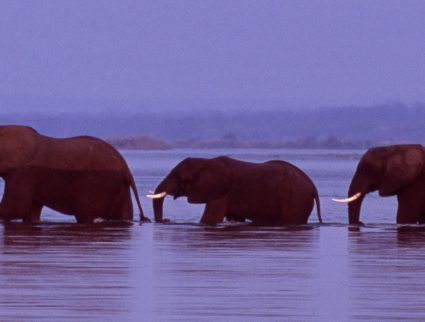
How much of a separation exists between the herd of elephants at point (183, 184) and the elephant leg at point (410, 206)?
0.02 metres

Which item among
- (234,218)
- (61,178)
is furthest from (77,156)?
(234,218)

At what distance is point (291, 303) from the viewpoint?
12.8m

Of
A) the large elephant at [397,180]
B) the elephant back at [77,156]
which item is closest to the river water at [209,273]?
the elephant back at [77,156]

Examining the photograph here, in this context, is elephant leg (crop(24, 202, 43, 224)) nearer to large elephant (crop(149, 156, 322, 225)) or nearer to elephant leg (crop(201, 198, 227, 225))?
large elephant (crop(149, 156, 322, 225))

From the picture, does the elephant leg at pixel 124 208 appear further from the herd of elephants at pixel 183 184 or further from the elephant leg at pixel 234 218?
the elephant leg at pixel 234 218

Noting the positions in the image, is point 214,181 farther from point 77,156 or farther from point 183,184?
point 77,156

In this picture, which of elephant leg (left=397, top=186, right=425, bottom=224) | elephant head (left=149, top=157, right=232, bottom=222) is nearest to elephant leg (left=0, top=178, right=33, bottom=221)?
elephant head (left=149, top=157, right=232, bottom=222)

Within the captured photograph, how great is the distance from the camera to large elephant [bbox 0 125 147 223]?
23000 millimetres

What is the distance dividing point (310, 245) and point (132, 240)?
2.16 metres


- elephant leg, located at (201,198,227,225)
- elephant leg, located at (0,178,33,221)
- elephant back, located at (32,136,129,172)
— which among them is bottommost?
elephant leg, located at (201,198,227,225)

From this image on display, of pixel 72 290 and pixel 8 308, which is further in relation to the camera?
pixel 72 290

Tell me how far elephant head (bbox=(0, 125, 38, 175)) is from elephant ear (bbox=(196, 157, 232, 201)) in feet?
8.41

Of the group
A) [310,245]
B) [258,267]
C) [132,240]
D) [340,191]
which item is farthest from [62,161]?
[340,191]

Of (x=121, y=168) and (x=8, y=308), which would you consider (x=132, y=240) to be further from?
(x=8, y=308)
